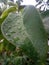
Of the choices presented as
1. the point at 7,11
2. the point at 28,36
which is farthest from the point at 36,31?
the point at 7,11

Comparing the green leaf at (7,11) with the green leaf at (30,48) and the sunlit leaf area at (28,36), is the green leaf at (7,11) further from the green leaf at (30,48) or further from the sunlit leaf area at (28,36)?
the green leaf at (30,48)

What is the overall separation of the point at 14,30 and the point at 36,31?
6cm

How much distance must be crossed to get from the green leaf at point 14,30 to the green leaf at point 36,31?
0.02 metres

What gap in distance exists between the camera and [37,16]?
0.54 m

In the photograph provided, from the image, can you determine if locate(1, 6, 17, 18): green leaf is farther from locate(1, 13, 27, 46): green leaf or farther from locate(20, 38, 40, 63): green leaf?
locate(20, 38, 40, 63): green leaf

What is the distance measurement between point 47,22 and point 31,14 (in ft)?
0.19

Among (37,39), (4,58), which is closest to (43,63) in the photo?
(37,39)

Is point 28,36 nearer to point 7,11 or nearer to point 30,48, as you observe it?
point 30,48

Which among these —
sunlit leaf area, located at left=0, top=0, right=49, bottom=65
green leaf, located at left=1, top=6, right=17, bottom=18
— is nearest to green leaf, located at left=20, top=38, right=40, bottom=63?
sunlit leaf area, located at left=0, top=0, right=49, bottom=65

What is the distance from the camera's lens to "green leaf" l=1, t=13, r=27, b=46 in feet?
1.66

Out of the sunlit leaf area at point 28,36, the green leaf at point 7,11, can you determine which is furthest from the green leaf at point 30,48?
the green leaf at point 7,11

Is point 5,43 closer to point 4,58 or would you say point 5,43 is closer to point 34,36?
point 4,58

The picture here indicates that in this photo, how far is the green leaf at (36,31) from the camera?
1.59ft

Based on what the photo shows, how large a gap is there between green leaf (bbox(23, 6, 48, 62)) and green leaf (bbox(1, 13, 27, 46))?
2 cm
